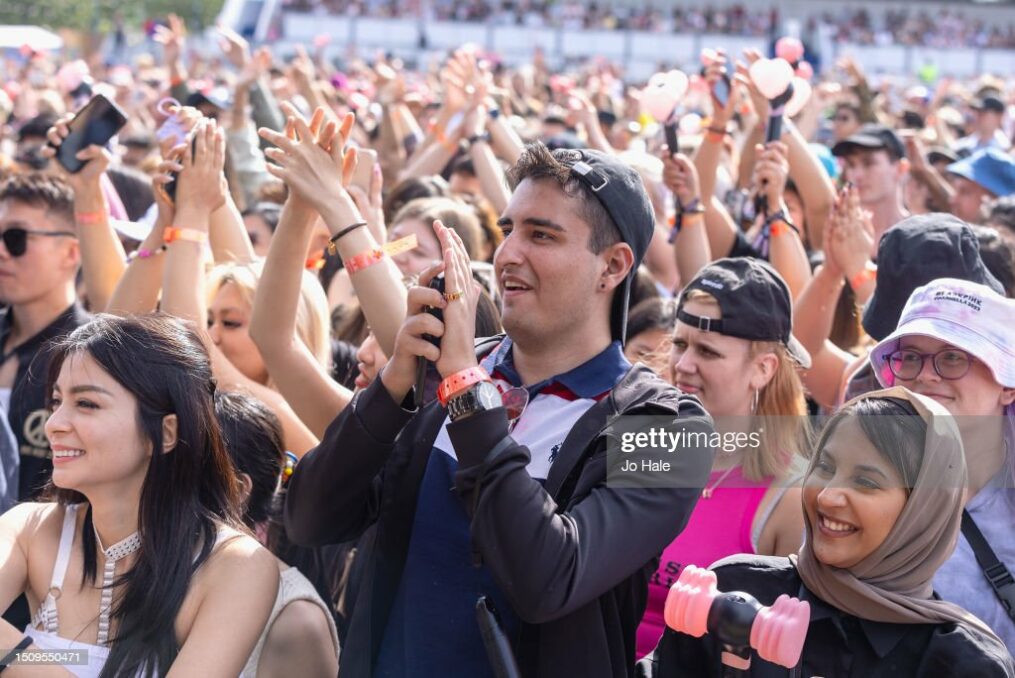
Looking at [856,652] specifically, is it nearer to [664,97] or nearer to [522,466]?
[522,466]

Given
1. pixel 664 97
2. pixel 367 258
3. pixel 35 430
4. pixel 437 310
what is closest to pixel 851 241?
pixel 664 97

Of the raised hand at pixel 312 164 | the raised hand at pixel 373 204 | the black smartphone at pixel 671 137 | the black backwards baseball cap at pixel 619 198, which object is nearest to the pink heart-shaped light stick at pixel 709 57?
the black smartphone at pixel 671 137

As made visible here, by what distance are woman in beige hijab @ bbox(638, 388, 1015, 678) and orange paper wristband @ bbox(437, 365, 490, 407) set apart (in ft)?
2.19

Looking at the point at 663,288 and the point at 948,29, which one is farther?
the point at 948,29

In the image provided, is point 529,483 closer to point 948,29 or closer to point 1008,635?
point 1008,635

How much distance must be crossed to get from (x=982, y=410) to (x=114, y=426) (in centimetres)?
193

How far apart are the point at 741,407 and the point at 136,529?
5.01 ft

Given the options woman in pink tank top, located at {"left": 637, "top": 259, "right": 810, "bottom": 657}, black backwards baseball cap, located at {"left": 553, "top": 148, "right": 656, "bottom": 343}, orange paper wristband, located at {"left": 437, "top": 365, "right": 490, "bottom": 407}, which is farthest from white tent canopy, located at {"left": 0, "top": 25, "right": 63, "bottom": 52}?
orange paper wristband, located at {"left": 437, "top": 365, "right": 490, "bottom": 407}

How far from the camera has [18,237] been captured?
171 inches

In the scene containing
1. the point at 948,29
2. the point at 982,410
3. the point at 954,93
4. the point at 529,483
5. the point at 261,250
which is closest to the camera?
the point at 529,483

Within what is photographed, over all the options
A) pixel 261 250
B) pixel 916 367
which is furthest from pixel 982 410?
pixel 261 250

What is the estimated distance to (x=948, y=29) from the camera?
4522 centimetres

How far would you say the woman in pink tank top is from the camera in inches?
116

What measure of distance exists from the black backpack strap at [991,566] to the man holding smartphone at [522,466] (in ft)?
2.43
